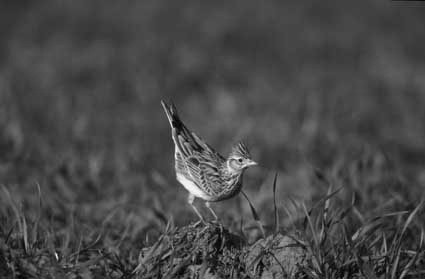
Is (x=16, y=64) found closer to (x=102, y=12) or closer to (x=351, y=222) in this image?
(x=102, y=12)

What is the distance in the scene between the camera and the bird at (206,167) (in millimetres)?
5488

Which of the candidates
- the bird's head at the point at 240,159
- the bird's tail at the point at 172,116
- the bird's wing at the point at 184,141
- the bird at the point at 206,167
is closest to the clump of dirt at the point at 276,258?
the bird at the point at 206,167

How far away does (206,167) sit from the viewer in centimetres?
577

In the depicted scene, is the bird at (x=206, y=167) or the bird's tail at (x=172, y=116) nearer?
the bird at (x=206, y=167)

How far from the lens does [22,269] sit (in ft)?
14.6

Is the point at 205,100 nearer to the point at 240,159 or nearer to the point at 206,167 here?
the point at 206,167

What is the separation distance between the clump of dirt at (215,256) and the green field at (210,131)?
0.01 meters

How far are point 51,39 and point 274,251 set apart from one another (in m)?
8.76

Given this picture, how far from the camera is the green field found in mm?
4906

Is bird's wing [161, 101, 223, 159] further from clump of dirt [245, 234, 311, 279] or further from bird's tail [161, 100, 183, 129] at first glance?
clump of dirt [245, 234, 311, 279]

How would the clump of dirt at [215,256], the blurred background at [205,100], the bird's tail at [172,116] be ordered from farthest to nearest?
the blurred background at [205,100] → the bird's tail at [172,116] → the clump of dirt at [215,256]

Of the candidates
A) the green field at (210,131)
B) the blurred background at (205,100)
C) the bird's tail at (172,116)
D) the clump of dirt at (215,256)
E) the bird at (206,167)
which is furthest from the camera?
the blurred background at (205,100)

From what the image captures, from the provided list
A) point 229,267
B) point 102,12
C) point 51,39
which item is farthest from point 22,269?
point 102,12

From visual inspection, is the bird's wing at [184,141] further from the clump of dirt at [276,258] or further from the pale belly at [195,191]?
the clump of dirt at [276,258]
